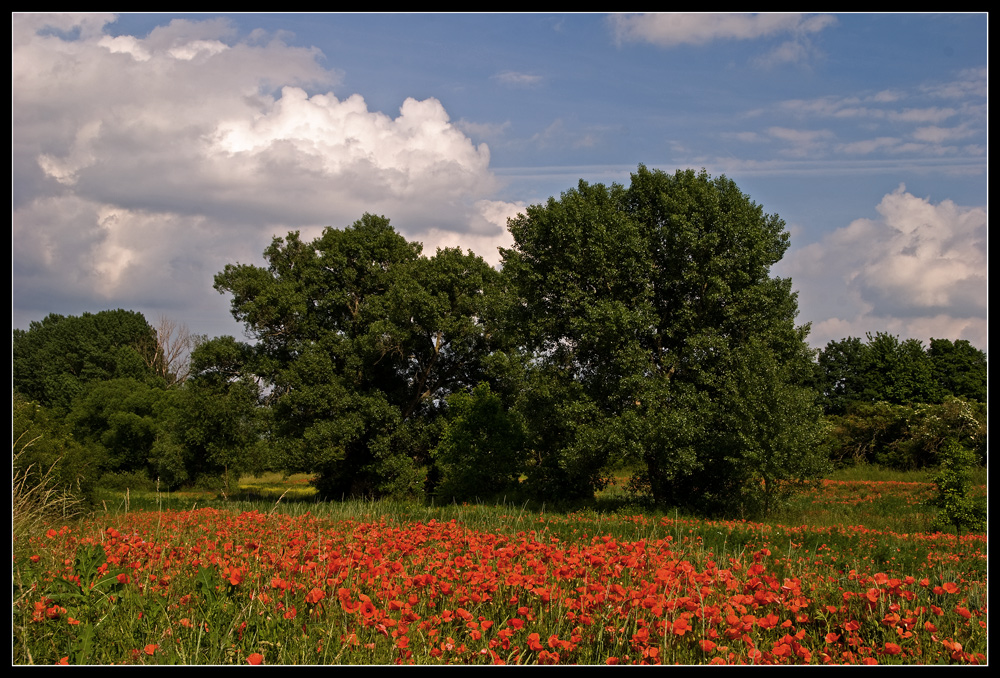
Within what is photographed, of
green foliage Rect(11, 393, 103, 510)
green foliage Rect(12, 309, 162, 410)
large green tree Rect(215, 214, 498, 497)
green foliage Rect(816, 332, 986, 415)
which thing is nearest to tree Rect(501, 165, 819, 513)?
large green tree Rect(215, 214, 498, 497)

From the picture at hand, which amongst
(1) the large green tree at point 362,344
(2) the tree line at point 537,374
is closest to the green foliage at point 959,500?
(2) the tree line at point 537,374

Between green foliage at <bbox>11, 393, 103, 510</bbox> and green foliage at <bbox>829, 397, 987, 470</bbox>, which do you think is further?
green foliage at <bbox>829, 397, 987, 470</bbox>

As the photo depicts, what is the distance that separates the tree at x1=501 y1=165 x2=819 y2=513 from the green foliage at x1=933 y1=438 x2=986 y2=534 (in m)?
3.03

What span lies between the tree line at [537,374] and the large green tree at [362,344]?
0.10 m

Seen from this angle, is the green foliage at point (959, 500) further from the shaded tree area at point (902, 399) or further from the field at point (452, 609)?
the field at point (452, 609)

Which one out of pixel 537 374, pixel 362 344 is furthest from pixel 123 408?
pixel 537 374

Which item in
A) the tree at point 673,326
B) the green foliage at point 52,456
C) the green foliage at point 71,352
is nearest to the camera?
the green foliage at point 52,456

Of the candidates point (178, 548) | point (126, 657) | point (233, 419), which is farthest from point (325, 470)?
point (126, 657)

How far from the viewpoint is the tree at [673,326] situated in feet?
57.4

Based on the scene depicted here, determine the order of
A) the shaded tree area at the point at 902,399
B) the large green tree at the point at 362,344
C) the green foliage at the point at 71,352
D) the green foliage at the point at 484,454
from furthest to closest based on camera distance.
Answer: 1. the green foliage at the point at 71,352
2. the shaded tree area at the point at 902,399
3. the large green tree at the point at 362,344
4. the green foliage at the point at 484,454

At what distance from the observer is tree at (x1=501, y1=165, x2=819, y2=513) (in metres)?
17.5

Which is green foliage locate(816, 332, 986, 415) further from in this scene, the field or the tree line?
the field

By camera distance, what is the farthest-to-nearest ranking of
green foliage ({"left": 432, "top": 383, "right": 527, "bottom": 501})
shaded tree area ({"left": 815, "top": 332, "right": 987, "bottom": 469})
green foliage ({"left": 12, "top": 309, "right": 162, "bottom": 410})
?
1. green foliage ({"left": 12, "top": 309, "right": 162, "bottom": 410})
2. shaded tree area ({"left": 815, "top": 332, "right": 987, "bottom": 469})
3. green foliage ({"left": 432, "top": 383, "right": 527, "bottom": 501})
